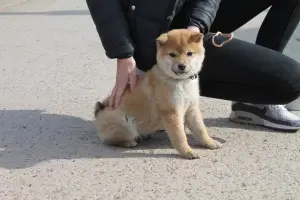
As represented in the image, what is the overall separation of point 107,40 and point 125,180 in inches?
30.8

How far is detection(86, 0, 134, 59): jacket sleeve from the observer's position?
3.11m

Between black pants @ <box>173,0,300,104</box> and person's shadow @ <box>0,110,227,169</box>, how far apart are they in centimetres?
39

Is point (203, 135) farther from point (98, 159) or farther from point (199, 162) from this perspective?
point (98, 159)

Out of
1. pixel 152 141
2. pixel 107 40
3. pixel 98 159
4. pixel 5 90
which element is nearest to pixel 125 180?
pixel 98 159

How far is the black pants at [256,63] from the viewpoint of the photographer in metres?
3.30

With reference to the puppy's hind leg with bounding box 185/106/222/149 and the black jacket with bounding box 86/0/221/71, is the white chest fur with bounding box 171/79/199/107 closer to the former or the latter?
the puppy's hind leg with bounding box 185/106/222/149

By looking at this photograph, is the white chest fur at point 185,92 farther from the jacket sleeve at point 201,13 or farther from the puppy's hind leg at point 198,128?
the jacket sleeve at point 201,13

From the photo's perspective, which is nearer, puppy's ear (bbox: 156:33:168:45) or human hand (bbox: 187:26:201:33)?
puppy's ear (bbox: 156:33:168:45)

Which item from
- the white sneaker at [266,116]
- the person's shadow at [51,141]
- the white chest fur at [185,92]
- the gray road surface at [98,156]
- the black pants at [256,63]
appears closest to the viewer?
the gray road surface at [98,156]

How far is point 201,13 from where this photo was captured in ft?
10.6

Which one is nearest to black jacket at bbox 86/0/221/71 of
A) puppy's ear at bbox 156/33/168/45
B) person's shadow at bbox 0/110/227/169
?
puppy's ear at bbox 156/33/168/45

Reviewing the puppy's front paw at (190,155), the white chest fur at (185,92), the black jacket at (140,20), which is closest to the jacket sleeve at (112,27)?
the black jacket at (140,20)

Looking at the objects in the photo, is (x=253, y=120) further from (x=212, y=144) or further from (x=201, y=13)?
(x=201, y=13)

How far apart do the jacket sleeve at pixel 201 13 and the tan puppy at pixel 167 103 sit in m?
0.24
